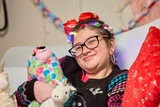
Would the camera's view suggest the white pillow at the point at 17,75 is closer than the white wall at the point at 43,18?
Yes

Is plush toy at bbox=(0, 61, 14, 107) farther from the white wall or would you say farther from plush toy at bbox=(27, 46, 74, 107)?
the white wall

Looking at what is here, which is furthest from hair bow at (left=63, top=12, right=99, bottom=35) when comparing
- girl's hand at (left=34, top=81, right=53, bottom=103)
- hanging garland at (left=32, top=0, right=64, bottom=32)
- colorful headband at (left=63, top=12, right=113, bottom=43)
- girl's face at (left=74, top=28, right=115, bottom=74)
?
hanging garland at (left=32, top=0, right=64, bottom=32)

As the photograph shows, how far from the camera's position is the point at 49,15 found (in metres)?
1.89

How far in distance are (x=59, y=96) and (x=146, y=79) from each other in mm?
303

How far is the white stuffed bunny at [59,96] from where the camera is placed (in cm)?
88

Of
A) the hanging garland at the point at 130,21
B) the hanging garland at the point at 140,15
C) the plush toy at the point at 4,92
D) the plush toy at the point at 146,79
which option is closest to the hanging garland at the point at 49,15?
the hanging garland at the point at 130,21

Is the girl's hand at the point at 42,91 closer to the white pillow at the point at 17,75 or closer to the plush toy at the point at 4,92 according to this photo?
the plush toy at the point at 4,92

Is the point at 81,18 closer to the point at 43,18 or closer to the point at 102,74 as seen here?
the point at 102,74

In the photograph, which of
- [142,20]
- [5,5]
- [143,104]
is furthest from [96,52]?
[5,5]

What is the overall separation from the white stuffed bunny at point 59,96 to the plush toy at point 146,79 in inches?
8.7

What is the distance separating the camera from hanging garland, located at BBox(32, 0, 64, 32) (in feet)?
6.14

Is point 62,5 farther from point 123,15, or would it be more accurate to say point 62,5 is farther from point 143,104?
point 143,104

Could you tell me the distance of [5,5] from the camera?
2.04 meters

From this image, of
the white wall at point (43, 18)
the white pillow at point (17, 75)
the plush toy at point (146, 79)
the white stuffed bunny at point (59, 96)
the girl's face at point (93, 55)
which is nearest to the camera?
the plush toy at point (146, 79)
